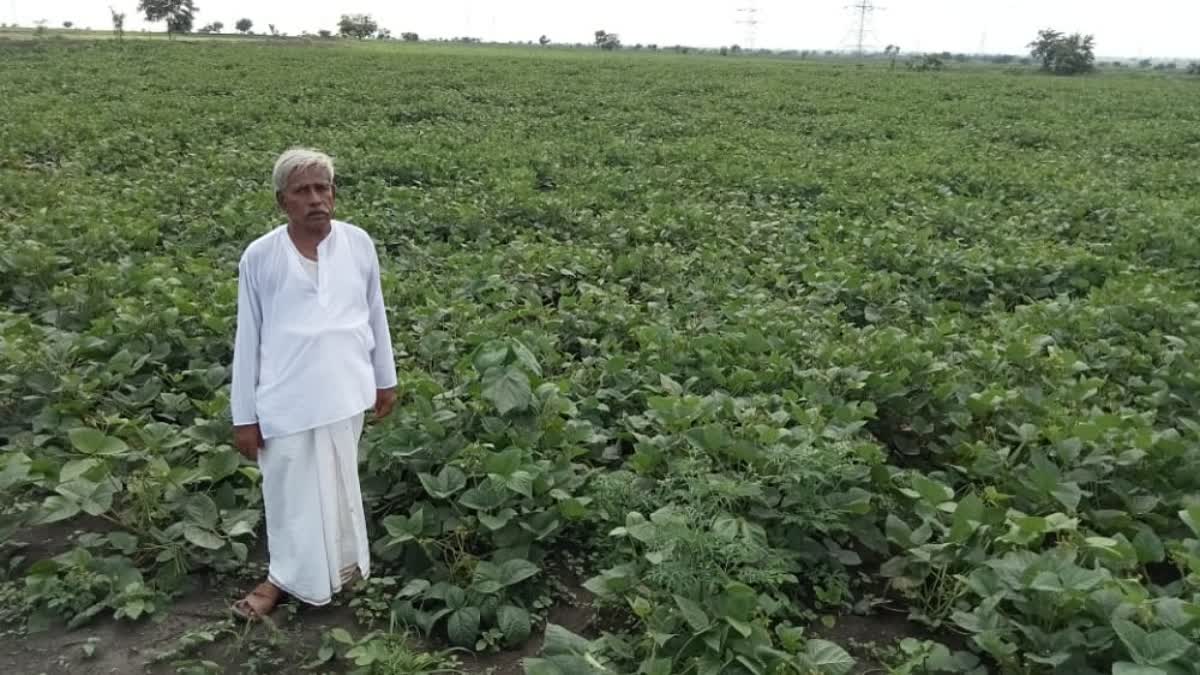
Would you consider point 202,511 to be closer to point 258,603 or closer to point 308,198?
point 258,603

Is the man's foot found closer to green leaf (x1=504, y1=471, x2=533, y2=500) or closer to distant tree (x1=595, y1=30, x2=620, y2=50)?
green leaf (x1=504, y1=471, x2=533, y2=500)

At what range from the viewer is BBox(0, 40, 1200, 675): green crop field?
2947 mm

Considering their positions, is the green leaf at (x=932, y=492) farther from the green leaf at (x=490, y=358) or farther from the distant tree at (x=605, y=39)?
the distant tree at (x=605, y=39)

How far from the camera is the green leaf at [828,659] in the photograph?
269 cm

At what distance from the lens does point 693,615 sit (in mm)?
2672

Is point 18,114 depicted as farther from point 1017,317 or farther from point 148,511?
point 1017,317

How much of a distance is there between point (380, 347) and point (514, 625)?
1.15 meters

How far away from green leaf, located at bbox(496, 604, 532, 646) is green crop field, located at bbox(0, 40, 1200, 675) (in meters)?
0.01

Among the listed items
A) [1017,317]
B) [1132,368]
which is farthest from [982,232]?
[1132,368]

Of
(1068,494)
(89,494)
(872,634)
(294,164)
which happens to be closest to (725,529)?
(872,634)

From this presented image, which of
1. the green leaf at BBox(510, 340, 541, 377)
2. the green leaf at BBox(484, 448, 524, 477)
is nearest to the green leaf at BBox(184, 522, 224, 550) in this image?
the green leaf at BBox(484, 448, 524, 477)

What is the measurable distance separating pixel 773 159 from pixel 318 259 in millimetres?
10119

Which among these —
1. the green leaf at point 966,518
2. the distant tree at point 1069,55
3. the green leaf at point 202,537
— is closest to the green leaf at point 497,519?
the green leaf at point 202,537

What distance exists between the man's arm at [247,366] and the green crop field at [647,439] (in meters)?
0.58
